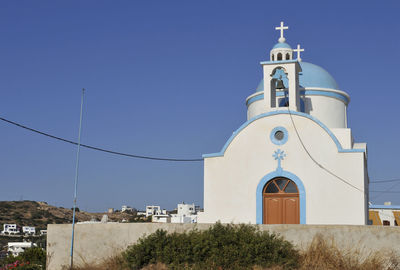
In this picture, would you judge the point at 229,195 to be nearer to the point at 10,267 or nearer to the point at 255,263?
the point at 255,263

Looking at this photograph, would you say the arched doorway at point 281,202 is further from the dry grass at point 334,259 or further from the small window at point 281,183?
the dry grass at point 334,259

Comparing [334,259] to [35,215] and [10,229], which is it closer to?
[10,229]

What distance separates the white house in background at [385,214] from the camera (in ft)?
89.6

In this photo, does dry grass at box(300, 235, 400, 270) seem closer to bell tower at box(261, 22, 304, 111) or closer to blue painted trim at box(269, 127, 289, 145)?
blue painted trim at box(269, 127, 289, 145)

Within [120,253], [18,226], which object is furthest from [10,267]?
[18,226]

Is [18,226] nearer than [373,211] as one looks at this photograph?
No

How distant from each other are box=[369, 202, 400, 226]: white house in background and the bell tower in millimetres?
12362

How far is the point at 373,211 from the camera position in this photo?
91.9 ft

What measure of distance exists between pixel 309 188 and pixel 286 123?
7.34ft

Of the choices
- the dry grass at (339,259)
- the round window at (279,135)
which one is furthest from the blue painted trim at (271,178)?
the dry grass at (339,259)

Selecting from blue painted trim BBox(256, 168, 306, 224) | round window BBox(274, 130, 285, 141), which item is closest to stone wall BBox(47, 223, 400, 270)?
blue painted trim BBox(256, 168, 306, 224)

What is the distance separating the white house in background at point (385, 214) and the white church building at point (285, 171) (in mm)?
10884

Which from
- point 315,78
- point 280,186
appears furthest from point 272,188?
point 315,78

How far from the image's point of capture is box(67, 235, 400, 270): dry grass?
12195mm
